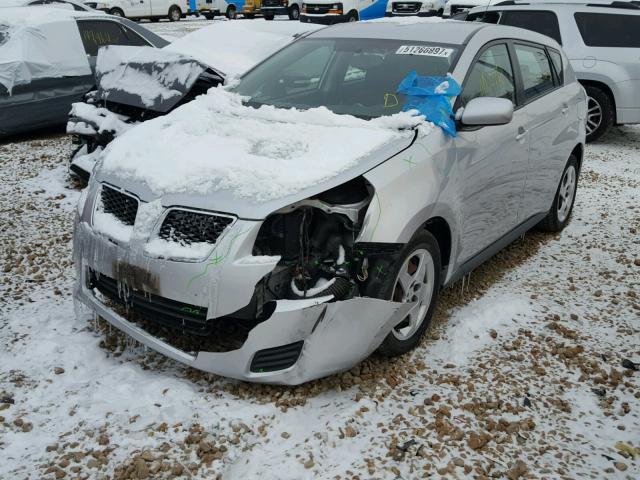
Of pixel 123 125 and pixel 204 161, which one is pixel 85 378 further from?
pixel 123 125

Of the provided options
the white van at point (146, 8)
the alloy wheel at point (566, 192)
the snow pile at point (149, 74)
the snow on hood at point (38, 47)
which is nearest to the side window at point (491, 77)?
the alloy wheel at point (566, 192)

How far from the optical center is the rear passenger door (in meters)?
4.48

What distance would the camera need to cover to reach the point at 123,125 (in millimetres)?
5922

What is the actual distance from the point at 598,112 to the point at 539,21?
1.58m

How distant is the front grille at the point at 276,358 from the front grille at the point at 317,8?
1881 cm

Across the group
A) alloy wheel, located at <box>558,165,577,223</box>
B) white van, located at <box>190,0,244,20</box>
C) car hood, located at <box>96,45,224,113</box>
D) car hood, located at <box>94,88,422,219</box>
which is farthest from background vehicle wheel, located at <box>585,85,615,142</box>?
white van, located at <box>190,0,244,20</box>

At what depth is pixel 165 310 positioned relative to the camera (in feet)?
9.61

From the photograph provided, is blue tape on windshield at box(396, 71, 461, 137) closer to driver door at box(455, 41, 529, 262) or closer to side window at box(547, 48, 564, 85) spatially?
driver door at box(455, 41, 529, 262)

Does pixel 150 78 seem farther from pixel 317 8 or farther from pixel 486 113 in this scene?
pixel 317 8

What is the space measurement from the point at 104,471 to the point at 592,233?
4.67m

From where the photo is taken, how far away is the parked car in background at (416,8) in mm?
19406

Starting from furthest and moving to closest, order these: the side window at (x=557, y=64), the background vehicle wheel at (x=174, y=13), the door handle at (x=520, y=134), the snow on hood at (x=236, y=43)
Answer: the background vehicle wheel at (x=174, y=13), the snow on hood at (x=236, y=43), the side window at (x=557, y=64), the door handle at (x=520, y=134)

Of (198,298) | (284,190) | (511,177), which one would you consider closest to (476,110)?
(511,177)

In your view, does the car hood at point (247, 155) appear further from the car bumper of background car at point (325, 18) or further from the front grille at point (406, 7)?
the front grille at point (406, 7)
